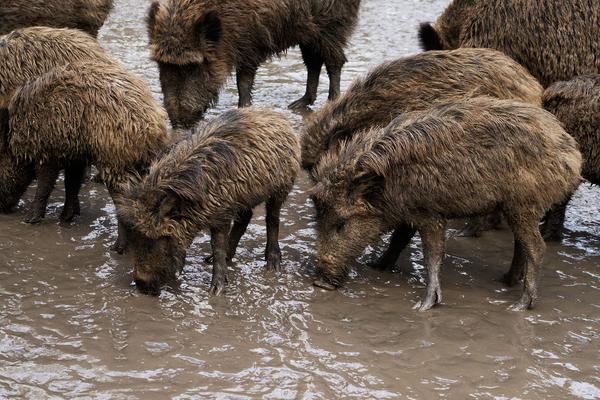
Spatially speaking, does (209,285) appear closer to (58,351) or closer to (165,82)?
(58,351)

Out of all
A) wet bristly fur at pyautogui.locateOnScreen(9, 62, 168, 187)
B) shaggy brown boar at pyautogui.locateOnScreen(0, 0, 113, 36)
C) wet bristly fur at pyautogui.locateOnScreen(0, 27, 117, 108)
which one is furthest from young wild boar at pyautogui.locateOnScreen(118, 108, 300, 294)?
shaggy brown boar at pyautogui.locateOnScreen(0, 0, 113, 36)

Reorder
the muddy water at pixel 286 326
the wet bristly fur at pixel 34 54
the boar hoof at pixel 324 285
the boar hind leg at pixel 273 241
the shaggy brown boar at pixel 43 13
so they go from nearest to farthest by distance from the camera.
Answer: the muddy water at pixel 286 326, the boar hoof at pixel 324 285, the boar hind leg at pixel 273 241, the wet bristly fur at pixel 34 54, the shaggy brown boar at pixel 43 13

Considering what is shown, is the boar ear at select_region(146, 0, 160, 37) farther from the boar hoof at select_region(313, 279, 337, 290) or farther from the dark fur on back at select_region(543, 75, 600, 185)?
the dark fur on back at select_region(543, 75, 600, 185)

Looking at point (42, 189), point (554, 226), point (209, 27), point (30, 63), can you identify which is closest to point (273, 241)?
point (42, 189)

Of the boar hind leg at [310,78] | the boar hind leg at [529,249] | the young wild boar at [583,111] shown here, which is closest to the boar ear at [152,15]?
the boar hind leg at [310,78]

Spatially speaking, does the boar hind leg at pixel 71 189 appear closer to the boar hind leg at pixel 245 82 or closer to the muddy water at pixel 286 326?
the muddy water at pixel 286 326

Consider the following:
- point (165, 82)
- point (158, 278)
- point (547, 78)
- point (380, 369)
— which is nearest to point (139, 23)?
point (165, 82)

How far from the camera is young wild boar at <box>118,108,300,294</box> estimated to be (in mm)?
6625

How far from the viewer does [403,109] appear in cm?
787

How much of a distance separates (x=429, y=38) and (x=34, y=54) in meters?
3.86

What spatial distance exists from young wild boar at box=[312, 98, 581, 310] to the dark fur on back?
0.93 meters

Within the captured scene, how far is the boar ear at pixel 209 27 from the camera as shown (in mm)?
9586

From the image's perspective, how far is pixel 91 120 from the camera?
7336mm

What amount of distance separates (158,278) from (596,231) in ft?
13.0
